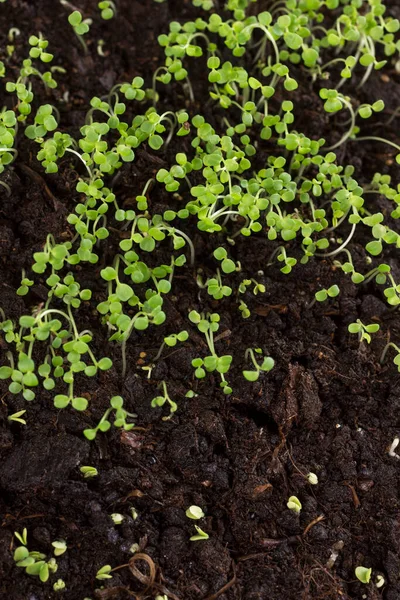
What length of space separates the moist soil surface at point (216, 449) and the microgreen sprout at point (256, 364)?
3 cm

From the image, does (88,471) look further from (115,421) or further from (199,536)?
Result: (199,536)

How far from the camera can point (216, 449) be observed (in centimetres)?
152

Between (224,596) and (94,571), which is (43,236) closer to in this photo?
(94,571)

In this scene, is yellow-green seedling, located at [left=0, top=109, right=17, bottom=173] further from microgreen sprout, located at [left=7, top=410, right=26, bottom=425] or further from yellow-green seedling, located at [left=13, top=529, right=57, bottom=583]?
yellow-green seedling, located at [left=13, top=529, right=57, bottom=583]

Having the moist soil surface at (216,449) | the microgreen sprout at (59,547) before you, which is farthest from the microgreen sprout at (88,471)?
the microgreen sprout at (59,547)

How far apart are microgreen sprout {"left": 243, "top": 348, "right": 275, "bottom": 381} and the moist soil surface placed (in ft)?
0.09

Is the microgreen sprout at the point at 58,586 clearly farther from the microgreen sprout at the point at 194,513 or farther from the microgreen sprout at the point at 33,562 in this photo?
the microgreen sprout at the point at 194,513

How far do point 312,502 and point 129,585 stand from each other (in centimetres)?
42

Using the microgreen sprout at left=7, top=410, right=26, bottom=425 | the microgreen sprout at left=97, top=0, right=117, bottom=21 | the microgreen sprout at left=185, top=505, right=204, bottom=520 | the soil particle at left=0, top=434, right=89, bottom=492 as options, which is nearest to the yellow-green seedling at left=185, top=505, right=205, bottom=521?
the microgreen sprout at left=185, top=505, right=204, bottom=520

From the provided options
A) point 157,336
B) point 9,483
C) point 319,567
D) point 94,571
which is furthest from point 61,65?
point 319,567

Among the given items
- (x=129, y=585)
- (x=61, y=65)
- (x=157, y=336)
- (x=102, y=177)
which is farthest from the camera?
(x=61, y=65)

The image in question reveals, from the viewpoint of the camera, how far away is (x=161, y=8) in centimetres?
197

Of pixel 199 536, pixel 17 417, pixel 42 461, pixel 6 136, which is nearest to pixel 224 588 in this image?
pixel 199 536

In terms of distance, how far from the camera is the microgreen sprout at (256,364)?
145 centimetres
